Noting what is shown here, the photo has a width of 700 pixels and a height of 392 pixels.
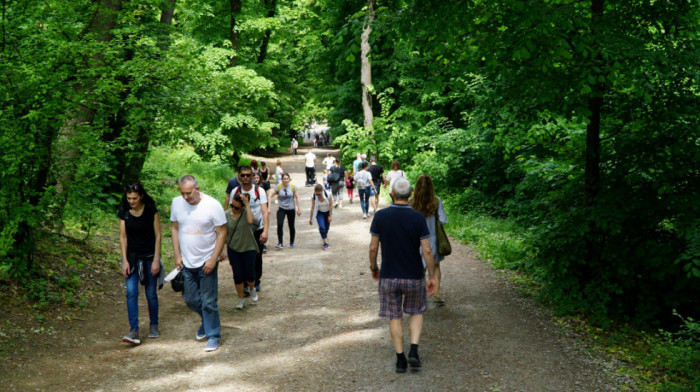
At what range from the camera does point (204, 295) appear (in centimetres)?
637

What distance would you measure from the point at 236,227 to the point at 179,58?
12.5 ft

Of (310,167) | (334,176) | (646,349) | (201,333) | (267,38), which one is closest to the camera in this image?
(646,349)

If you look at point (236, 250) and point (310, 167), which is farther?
point (310, 167)

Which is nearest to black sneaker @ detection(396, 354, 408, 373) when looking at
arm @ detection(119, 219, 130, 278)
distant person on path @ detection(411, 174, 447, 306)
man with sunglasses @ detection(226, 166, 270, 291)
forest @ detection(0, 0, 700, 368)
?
distant person on path @ detection(411, 174, 447, 306)

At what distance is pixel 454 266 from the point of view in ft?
35.3

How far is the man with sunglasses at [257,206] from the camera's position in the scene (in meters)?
8.59

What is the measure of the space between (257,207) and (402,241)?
4.34 metres

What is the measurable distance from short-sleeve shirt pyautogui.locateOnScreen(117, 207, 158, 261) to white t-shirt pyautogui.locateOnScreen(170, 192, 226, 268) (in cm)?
38

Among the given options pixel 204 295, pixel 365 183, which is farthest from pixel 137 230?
pixel 365 183

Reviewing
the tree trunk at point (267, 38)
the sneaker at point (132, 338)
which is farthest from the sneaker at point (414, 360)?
the tree trunk at point (267, 38)

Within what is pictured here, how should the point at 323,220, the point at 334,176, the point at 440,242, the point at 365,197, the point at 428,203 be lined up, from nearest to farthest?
the point at 428,203 < the point at 440,242 < the point at 323,220 < the point at 365,197 < the point at 334,176

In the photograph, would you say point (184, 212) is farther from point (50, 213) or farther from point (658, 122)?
point (658, 122)

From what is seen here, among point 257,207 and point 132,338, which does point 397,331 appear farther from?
point 257,207

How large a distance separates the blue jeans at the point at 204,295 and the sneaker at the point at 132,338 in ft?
2.55
